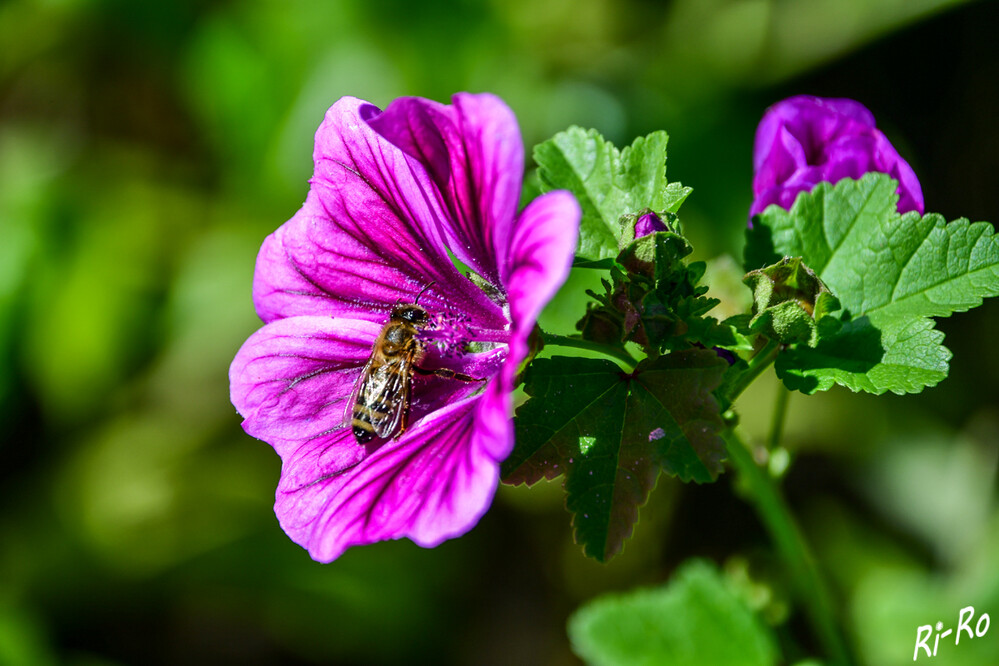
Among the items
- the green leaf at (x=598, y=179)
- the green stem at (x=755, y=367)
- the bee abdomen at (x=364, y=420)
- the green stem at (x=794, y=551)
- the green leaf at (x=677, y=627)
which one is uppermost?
the green leaf at (x=598, y=179)

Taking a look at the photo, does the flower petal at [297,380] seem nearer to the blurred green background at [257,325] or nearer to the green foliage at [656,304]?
the green foliage at [656,304]

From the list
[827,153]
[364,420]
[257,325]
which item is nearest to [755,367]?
[827,153]

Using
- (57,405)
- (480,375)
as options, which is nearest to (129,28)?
(57,405)

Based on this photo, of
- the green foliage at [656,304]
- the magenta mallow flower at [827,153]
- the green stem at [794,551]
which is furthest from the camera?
the green stem at [794,551]

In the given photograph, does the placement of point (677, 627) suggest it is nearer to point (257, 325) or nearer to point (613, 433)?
point (613, 433)

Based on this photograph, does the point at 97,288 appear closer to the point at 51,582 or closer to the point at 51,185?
the point at 51,185

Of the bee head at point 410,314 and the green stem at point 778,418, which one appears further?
the green stem at point 778,418

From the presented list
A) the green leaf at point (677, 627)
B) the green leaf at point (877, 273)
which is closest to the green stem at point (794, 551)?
the green leaf at point (677, 627)

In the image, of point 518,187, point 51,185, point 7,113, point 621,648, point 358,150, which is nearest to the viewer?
point 518,187
